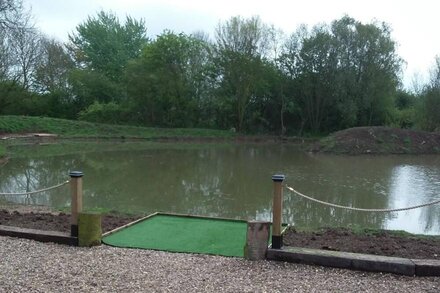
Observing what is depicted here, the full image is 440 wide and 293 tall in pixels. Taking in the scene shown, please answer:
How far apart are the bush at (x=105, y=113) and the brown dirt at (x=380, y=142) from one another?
60.0 feet

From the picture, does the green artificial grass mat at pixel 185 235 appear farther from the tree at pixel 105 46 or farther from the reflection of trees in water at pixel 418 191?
the tree at pixel 105 46

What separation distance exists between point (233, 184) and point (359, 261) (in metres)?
9.13

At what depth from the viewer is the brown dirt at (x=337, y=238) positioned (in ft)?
19.5

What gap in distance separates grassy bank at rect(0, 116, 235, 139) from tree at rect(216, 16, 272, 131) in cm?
314

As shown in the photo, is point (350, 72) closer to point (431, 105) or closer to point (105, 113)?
point (431, 105)

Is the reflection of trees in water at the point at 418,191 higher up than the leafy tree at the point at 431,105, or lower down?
lower down

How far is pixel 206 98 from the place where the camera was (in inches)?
1597

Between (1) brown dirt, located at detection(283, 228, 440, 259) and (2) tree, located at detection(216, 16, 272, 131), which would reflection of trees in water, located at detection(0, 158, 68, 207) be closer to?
(1) brown dirt, located at detection(283, 228, 440, 259)

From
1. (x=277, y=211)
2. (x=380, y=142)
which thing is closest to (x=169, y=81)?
(x=380, y=142)

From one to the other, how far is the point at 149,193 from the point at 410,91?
39526 millimetres

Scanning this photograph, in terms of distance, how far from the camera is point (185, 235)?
675 cm

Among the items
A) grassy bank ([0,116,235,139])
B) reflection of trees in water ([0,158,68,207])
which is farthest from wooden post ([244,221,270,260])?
grassy bank ([0,116,235,139])

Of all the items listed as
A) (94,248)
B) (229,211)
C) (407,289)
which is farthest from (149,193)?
(407,289)

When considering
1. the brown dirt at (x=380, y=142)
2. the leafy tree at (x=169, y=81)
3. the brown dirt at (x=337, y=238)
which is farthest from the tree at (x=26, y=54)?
the brown dirt at (x=337, y=238)
